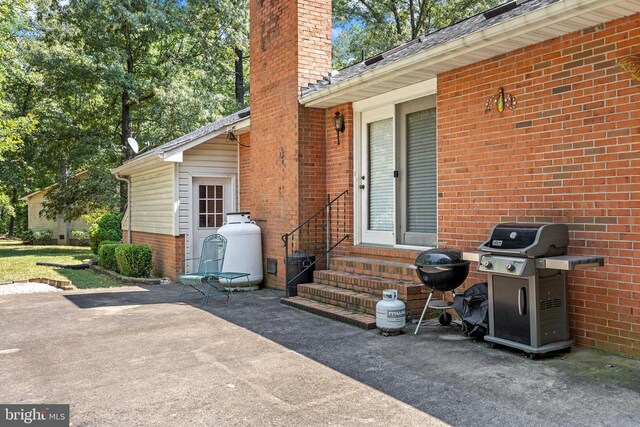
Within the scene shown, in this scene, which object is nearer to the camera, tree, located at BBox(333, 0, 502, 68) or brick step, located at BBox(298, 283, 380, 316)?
brick step, located at BBox(298, 283, 380, 316)

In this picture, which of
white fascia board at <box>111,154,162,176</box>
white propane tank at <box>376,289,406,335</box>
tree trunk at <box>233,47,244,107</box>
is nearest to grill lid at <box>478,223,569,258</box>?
white propane tank at <box>376,289,406,335</box>

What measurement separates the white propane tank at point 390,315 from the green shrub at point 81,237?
22770 mm

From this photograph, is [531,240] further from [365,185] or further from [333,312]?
[365,185]

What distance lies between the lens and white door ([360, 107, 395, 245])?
7.29 metres

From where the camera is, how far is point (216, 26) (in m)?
20.7

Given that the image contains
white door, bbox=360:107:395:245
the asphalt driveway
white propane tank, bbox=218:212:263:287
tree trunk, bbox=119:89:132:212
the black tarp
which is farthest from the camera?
tree trunk, bbox=119:89:132:212

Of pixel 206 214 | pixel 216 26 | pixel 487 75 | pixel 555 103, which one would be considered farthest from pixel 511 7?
pixel 216 26

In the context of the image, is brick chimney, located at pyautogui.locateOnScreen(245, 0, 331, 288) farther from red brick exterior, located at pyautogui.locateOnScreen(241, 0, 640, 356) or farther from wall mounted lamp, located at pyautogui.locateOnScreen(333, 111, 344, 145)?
red brick exterior, located at pyautogui.locateOnScreen(241, 0, 640, 356)

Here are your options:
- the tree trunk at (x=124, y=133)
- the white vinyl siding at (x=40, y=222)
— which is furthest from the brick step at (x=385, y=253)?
the white vinyl siding at (x=40, y=222)

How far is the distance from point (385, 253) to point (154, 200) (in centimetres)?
687

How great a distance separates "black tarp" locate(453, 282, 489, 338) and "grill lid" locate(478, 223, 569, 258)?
66cm

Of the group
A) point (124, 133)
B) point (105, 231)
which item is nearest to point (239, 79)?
point (124, 133)

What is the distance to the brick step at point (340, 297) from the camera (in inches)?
238

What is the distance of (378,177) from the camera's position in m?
7.55
